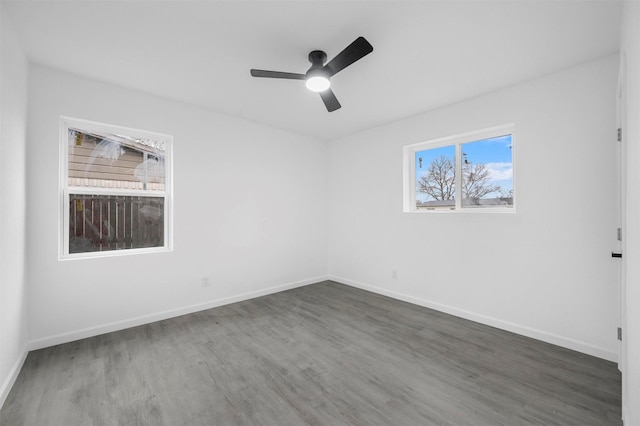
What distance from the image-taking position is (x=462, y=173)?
11.4ft

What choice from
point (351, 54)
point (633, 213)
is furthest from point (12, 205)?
point (633, 213)

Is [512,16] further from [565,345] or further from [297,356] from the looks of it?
[297,356]

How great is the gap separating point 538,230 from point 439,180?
1.29 m

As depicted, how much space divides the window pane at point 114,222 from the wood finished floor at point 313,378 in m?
0.96

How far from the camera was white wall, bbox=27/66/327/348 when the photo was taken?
8.29 feet

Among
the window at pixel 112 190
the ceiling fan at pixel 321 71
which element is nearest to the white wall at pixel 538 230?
the ceiling fan at pixel 321 71

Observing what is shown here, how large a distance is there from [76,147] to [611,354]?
17.7ft

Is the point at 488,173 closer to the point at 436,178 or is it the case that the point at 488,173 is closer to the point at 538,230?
the point at 436,178

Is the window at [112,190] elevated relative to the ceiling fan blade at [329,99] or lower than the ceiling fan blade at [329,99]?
lower

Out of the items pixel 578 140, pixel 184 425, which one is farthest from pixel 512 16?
pixel 184 425

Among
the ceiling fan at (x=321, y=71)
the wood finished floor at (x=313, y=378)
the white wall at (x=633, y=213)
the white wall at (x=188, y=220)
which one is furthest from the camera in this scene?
the white wall at (x=188, y=220)

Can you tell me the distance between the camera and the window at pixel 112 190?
9.01ft

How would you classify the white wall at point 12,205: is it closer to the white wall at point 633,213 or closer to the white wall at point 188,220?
the white wall at point 188,220

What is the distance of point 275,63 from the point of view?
246 centimetres
